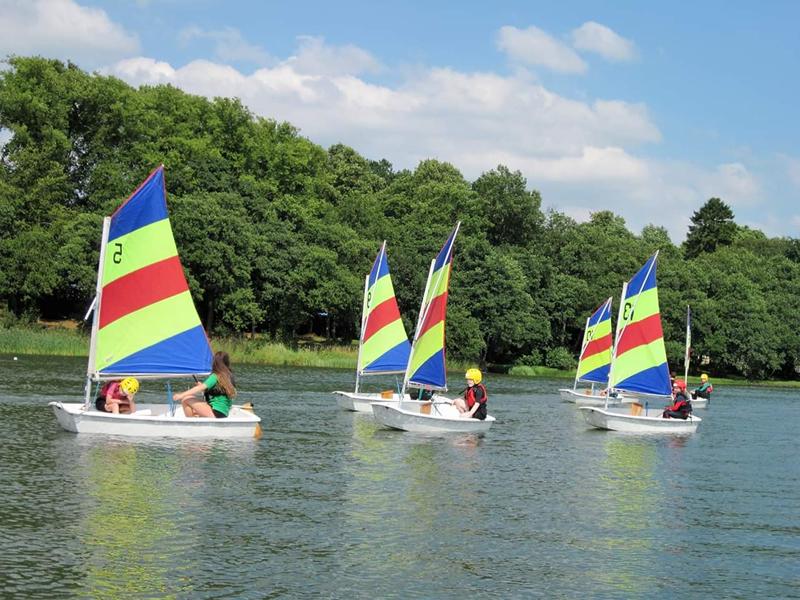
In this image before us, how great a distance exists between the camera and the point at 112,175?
7512cm

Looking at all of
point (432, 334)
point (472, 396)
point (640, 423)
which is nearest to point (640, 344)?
point (640, 423)

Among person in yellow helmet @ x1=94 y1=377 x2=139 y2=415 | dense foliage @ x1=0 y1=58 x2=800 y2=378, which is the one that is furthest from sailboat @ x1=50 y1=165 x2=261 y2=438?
dense foliage @ x1=0 y1=58 x2=800 y2=378

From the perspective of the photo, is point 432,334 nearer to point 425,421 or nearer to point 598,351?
point 425,421

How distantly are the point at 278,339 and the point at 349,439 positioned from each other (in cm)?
4719

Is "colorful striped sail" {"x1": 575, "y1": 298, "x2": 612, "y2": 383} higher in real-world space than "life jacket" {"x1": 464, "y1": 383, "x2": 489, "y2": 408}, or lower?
higher

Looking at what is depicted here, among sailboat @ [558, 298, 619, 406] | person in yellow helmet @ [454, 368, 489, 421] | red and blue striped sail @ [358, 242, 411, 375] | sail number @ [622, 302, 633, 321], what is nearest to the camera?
person in yellow helmet @ [454, 368, 489, 421]

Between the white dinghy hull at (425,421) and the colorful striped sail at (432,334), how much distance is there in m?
1.90

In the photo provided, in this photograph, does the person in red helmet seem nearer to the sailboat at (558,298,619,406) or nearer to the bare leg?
the bare leg

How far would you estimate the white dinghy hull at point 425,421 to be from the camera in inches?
1176

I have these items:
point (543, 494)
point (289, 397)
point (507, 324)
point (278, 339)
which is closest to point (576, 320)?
point (507, 324)

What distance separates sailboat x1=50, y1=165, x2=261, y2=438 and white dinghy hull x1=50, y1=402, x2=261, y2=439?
2 cm

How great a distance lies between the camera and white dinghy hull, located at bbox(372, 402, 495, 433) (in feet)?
98.0

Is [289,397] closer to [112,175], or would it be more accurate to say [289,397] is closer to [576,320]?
[112,175]

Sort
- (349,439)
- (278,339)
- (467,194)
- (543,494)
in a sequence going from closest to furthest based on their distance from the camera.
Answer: (543,494)
(349,439)
(278,339)
(467,194)
